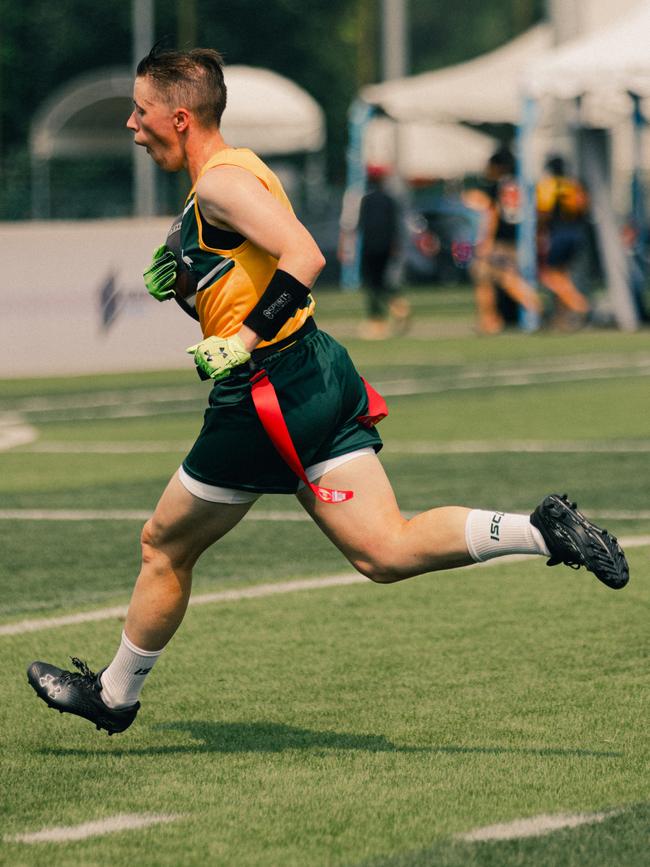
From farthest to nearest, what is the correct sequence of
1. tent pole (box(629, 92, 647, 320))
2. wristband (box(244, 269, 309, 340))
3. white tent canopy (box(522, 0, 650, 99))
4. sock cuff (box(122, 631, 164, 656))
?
tent pole (box(629, 92, 647, 320)) → white tent canopy (box(522, 0, 650, 99)) → sock cuff (box(122, 631, 164, 656)) → wristband (box(244, 269, 309, 340))

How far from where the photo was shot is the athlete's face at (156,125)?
18.9 feet

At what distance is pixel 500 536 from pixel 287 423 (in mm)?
682

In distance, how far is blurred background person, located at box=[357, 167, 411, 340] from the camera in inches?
1028

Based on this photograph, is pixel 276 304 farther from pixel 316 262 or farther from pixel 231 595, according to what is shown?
pixel 231 595

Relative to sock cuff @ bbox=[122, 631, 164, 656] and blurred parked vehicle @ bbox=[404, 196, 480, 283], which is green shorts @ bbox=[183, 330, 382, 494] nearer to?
sock cuff @ bbox=[122, 631, 164, 656]

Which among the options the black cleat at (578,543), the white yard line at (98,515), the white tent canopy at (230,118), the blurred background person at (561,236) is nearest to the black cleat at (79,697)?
the black cleat at (578,543)

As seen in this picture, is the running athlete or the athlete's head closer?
the running athlete

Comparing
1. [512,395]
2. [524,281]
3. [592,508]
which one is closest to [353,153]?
[524,281]

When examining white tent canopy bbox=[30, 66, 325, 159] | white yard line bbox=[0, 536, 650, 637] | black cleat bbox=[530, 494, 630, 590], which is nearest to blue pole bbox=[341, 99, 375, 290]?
white tent canopy bbox=[30, 66, 325, 159]

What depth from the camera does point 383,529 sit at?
571 cm

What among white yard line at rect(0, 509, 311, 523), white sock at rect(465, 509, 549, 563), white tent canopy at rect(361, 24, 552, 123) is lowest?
white tent canopy at rect(361, 24, 552, 123)

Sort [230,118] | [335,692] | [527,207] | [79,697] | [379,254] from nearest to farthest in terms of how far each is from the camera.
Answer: [79,697] → [335,692] → [527,207] → [379,254] → [230,118]

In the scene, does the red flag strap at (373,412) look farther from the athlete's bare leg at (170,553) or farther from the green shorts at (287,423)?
the athlete's bare leg at (170,553)

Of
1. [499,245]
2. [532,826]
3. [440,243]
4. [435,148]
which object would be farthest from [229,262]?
[435,148]
